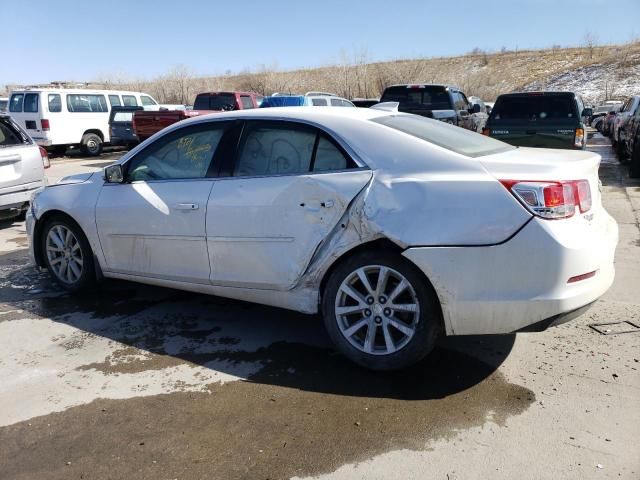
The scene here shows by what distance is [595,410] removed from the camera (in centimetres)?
301

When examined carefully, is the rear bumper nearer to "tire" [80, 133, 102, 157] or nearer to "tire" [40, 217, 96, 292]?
"tire" [40, 217, 96, 292]

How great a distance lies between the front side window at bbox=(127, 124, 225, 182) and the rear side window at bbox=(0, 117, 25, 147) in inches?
172

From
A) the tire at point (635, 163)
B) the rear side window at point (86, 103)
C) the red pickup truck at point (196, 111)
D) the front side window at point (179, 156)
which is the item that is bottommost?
the tire at point (635, 163)

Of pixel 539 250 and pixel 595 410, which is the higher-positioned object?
pixel 539 250

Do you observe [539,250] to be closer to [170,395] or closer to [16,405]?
[170,395]

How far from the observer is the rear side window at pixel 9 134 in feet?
25.5

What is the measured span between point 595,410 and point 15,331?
405 cm

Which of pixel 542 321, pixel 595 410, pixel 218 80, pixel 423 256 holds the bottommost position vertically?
pixel 595 410

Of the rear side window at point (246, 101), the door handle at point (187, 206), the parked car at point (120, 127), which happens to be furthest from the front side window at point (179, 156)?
the parked car at point (120, 127)

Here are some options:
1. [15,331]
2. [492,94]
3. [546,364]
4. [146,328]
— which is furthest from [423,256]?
[492,94]

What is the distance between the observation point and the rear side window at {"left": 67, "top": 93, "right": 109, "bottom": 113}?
17.6m

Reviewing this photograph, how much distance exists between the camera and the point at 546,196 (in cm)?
304

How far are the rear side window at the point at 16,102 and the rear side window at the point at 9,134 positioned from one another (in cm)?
1057

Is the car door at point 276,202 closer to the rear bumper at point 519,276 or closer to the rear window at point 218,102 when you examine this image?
the rear bumper at point 519,276
